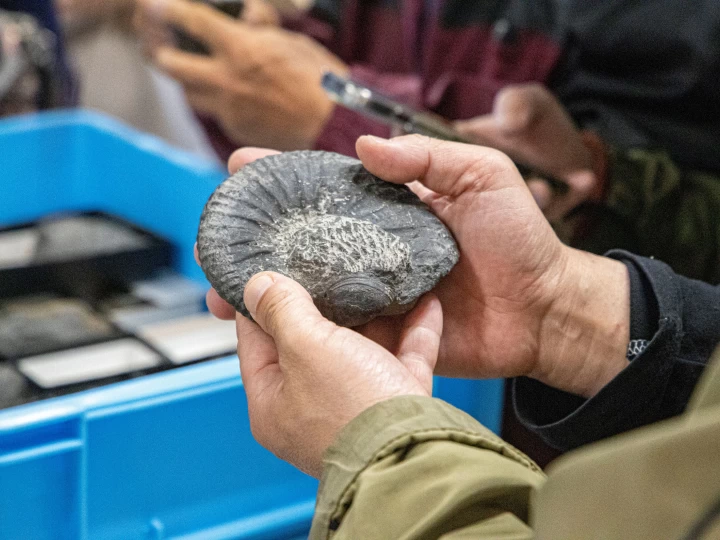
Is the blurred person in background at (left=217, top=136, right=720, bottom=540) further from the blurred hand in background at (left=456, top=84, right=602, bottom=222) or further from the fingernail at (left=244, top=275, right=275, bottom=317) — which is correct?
the blurred hand in background at (left=456, top=84, right=602, bottom=222)

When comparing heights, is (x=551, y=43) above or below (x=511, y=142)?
above

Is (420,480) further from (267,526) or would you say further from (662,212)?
(662,212)

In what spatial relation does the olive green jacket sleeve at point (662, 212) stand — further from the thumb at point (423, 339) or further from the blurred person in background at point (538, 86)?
the thumb at point (423, 339)

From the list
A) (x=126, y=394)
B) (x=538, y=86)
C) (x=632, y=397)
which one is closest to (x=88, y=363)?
(x=126, y=394)

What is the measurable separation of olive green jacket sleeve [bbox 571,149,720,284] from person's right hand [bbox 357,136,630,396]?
8.5 inches

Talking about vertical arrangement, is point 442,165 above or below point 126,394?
above

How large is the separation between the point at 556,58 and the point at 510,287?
1.84ft

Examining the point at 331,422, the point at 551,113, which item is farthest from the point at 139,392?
the point at 551,113

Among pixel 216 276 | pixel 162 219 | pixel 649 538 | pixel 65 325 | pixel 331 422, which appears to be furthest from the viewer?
pixel 162 219

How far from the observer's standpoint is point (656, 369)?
2.34ft

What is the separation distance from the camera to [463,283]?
2.57ft

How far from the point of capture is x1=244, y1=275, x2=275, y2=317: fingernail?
0.62 m

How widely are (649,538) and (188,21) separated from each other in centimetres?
102

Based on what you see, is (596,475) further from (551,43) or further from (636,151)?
(551,43)
